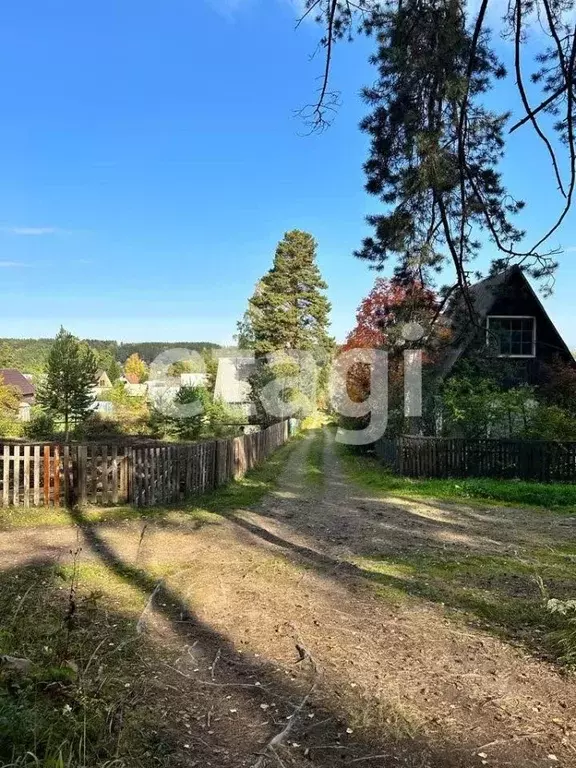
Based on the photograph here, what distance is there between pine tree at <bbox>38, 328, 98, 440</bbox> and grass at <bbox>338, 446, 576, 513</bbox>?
788 inches

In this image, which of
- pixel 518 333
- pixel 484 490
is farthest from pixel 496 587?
pixel 518 333

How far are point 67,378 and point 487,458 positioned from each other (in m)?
22.9

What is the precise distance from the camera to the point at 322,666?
383cm

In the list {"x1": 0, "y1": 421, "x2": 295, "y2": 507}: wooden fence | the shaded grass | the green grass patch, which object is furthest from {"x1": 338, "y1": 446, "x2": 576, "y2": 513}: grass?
the green grass patch

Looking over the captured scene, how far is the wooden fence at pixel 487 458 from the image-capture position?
14211 mm

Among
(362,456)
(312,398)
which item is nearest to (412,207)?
(362,456)

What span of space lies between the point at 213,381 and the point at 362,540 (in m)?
45.7

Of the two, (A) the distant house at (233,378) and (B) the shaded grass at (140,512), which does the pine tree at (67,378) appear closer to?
(A) the distant house at (233,378)

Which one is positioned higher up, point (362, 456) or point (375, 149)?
point (375, 149)

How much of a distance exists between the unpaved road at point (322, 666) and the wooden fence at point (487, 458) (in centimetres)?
772

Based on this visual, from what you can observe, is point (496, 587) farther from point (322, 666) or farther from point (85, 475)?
point (85, 475)

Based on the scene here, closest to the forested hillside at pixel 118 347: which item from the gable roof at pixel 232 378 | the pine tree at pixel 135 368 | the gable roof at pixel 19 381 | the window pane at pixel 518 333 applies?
the pine tree at pixel 135 368

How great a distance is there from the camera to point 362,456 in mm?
23500

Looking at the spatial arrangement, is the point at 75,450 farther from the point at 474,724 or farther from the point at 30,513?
the point at 474,724
